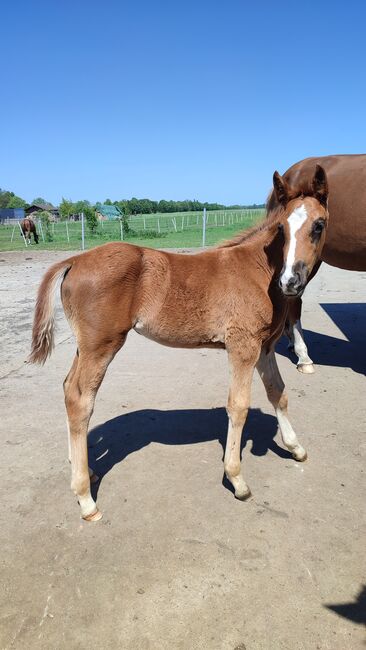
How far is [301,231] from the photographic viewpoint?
2.44 m

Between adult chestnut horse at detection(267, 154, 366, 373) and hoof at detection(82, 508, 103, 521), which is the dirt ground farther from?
adult chestnut horse at detection(267, 154, 366, 373)

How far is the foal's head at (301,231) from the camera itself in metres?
2.37

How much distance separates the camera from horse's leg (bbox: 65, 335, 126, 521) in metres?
2.50

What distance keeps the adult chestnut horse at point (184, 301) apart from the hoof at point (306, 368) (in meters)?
2.13

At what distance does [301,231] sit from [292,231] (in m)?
0.05

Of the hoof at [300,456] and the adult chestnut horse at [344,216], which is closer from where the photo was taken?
the hoof at [300,456]

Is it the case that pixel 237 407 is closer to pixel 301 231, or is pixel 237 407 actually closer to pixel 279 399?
pixel 279 399

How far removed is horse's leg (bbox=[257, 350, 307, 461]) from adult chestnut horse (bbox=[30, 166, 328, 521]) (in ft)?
1.28

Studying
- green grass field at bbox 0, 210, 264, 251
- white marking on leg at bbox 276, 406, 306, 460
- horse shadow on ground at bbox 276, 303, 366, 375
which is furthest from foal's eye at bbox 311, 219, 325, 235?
green grass field at bbox 0, 210, 264, 251

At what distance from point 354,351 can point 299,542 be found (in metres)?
3.57

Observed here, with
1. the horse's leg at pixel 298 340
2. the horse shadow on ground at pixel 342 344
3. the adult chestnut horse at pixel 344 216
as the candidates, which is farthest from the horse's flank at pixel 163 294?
the horse shadow on ground at pixel 342 344

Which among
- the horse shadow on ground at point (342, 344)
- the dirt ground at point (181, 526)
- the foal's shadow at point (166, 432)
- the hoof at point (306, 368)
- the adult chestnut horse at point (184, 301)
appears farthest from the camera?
the horse shadow on ground at point (342, 344)

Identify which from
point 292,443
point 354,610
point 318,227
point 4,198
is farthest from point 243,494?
point 4,198

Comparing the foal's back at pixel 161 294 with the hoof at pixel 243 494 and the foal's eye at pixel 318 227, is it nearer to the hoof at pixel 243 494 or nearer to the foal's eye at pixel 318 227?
the foal's eye at pixel 318 227
